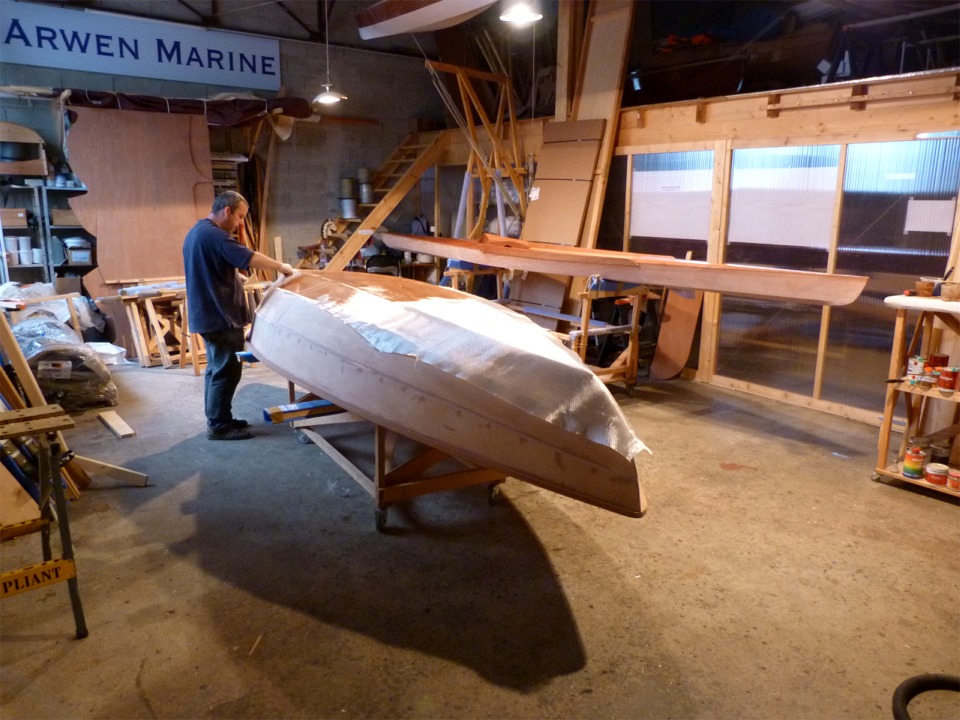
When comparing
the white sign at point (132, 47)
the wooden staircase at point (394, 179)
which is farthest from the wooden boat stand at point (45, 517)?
the white sign at point (132, 47)

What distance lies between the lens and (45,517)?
2.43 m

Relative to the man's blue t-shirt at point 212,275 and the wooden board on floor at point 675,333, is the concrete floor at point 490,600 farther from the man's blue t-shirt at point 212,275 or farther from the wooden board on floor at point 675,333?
the wooden board on floor at point 675,333

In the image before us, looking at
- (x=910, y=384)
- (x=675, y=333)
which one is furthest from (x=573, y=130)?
(x=910, y=384)

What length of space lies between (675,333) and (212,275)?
388 centimetres

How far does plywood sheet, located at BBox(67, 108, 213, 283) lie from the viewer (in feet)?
21.3

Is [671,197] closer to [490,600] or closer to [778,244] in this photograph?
[778,244]

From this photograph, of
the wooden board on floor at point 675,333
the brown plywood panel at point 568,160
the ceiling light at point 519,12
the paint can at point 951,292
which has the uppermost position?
the ceiling light at point 519,12

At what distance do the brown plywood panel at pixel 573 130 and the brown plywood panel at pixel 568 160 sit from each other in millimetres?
45

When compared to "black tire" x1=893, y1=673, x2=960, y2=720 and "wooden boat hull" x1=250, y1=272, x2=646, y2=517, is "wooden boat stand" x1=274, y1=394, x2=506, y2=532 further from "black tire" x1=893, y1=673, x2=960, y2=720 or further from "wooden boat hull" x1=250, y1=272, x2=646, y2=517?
"black tire" x1=893, y1=673, x2=960, y2=720

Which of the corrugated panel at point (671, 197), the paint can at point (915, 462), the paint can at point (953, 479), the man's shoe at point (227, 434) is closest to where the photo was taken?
the paint can at point (953, 479)

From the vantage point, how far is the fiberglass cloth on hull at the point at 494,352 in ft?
7.59

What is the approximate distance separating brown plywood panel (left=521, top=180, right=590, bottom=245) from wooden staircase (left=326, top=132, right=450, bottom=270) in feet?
7.26

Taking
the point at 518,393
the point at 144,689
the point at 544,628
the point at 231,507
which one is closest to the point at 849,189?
the point at 518,393

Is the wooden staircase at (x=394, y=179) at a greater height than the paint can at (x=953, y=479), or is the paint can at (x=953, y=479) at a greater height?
the wooden staircase at (x=394, y=179)
